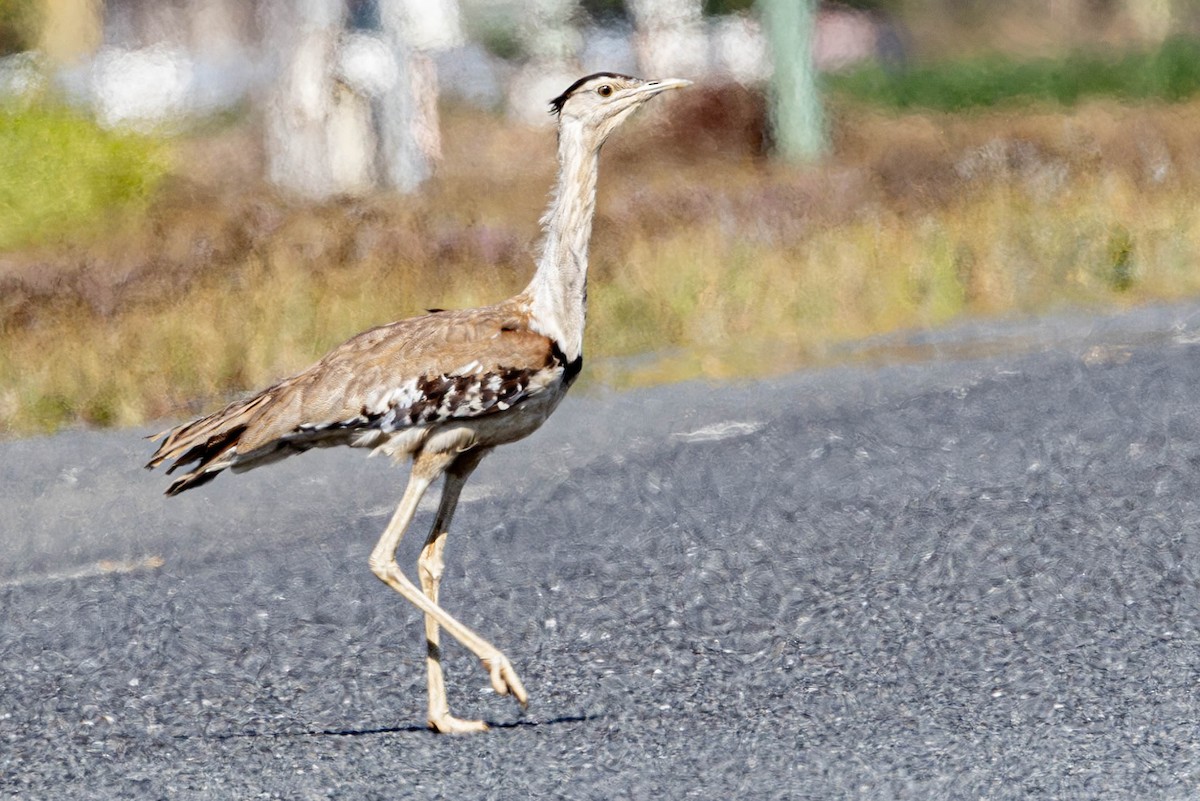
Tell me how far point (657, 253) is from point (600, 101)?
7651 millimetres

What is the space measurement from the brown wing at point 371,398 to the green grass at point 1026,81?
867 cm

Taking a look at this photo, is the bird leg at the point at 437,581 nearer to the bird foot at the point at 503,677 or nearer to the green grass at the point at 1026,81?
the bird foot at the point at 503,677

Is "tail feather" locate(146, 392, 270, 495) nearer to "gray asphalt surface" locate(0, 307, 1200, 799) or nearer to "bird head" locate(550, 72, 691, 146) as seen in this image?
"gray asphalt surface" locate(0, 307, 1200, 799)

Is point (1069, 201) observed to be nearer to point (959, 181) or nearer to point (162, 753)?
point (959, 181)

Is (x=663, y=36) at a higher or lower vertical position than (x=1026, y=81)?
higher

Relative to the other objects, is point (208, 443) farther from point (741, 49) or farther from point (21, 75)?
point (741, 49)

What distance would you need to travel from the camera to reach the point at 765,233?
14805mm

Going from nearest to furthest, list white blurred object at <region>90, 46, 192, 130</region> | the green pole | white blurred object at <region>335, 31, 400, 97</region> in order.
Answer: white blurred object at <region>90, 46, 192, 130</region> → the green pole → white blurred object at <region>335, 31, 400, 97</region>

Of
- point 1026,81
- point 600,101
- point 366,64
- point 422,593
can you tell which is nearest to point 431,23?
point 366,64

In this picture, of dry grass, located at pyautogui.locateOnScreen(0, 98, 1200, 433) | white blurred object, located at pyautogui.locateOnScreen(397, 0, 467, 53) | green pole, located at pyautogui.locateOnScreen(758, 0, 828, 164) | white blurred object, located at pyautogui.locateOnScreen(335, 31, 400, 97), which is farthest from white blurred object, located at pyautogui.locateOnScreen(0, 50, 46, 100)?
green pole, located at pyautogui.locateOnScreen(758, 0, 828, 164)

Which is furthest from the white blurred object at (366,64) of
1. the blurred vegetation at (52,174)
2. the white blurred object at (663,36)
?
the blurred vegetation at (52,174)

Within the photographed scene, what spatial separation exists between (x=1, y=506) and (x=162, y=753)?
3.60 meters

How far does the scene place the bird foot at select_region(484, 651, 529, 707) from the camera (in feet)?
21.1

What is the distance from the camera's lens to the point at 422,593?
22.1 ft
